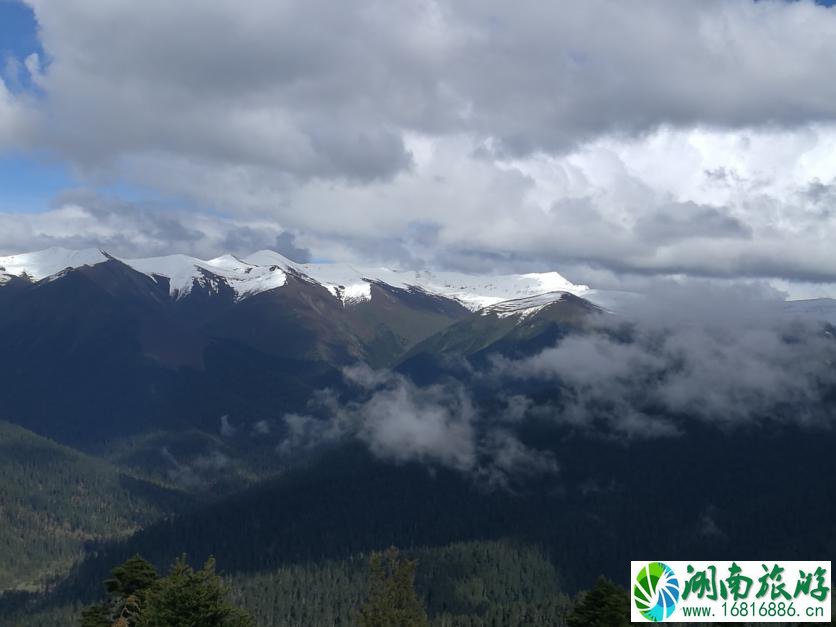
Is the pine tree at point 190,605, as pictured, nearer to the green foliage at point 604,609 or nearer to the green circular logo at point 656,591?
the green foliage at point 604,609

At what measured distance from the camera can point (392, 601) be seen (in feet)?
169

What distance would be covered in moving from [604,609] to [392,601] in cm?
2430

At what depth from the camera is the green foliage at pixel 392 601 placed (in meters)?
50.9

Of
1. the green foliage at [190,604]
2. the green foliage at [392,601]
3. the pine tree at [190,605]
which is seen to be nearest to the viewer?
the green foliage at [392,601]

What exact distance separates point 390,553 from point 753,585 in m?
30.2

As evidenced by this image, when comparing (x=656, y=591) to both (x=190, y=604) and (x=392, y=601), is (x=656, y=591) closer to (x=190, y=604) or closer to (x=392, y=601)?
(x=392, y=601)

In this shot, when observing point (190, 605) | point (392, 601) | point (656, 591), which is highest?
point (392, 601)

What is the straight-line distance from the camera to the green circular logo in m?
62.4

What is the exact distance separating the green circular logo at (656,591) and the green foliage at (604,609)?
2.92 meters

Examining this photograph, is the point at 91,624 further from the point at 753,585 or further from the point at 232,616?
the point at 753,585

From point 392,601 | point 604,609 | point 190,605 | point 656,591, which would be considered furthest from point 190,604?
point 656,591

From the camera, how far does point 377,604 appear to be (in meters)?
51.8

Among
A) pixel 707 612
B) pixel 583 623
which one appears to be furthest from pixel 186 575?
pixel 707 612

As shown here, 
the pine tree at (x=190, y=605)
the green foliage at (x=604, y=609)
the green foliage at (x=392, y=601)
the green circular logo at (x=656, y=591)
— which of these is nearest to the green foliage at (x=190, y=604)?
the pine tree at (x=190, y=605)
